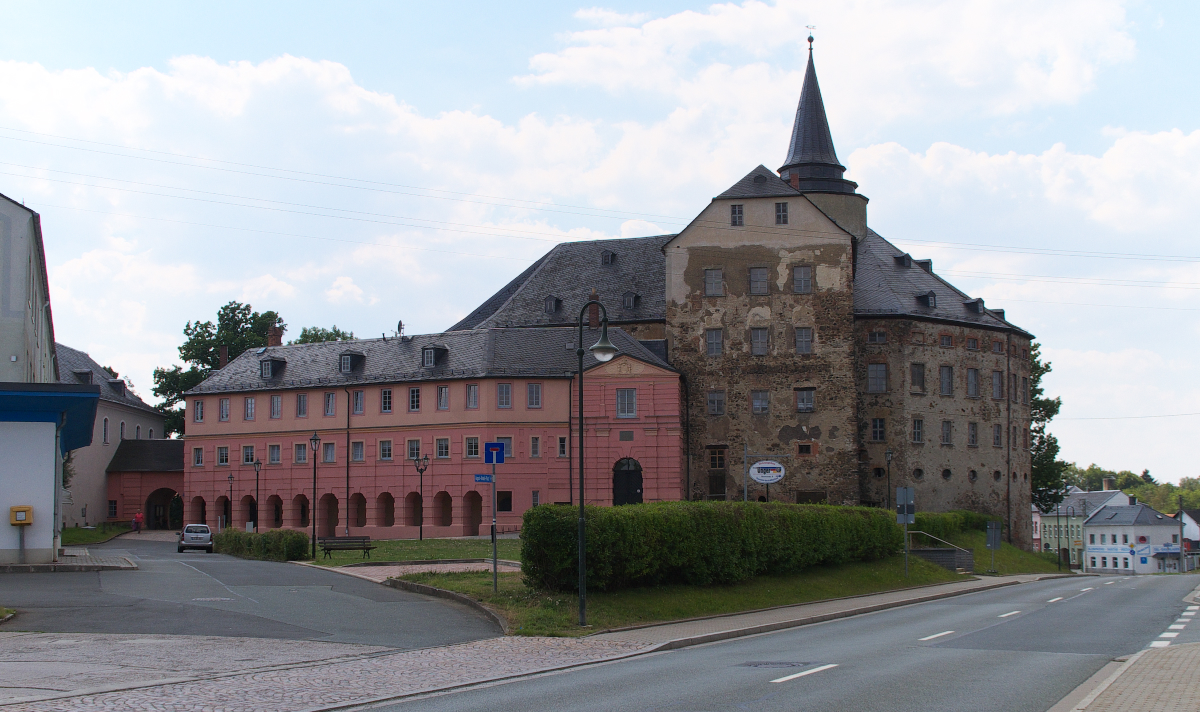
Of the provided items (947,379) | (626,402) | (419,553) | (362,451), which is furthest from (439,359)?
(947,379)

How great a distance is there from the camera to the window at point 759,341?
66625 mm

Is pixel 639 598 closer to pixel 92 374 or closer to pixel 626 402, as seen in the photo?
pixel 626 402

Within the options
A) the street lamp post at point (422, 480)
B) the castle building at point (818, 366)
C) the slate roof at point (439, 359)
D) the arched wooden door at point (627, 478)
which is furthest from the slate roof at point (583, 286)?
the arched wooden door at point (627, 478)

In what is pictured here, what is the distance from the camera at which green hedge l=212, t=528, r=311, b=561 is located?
3628 centimetres

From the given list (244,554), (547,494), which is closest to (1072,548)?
(547,494)

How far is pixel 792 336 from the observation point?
6638cm

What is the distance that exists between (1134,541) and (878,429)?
6137cm

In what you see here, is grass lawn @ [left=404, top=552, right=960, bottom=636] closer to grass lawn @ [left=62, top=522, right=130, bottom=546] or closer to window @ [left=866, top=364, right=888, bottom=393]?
window @ [left=866, top=364, right=888, bottom=393]

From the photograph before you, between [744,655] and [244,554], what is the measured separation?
91.0 ft

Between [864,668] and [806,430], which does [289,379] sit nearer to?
[806,430]

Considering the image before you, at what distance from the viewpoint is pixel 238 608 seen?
21.6 meters

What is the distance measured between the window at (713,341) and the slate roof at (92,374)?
45740mm

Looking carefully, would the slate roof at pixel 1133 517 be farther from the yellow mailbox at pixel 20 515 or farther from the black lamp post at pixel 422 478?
the yellow mailbox at pixel 20 515

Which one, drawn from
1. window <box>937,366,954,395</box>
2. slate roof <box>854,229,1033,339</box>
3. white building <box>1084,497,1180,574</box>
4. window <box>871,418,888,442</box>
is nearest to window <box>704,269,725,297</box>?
slate roof <box>854,229,1033,339</box>
